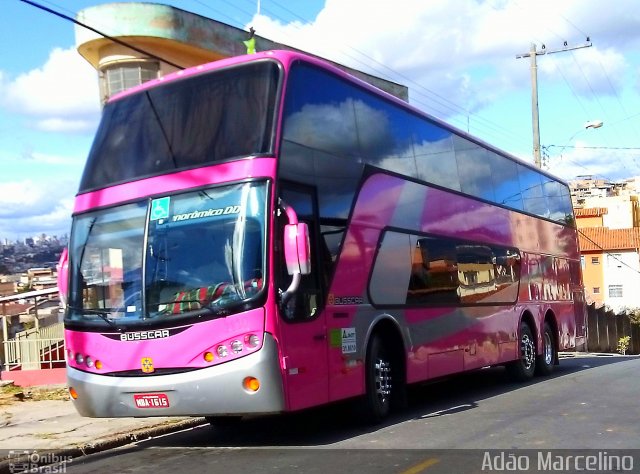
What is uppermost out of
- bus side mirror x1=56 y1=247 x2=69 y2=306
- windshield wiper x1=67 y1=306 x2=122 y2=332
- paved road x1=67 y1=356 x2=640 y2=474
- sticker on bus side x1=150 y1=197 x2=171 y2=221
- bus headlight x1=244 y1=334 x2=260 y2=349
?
sticker on bus side x1=150 y1=197 x2=171 y2=221

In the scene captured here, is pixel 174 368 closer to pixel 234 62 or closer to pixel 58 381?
pixel 234 62

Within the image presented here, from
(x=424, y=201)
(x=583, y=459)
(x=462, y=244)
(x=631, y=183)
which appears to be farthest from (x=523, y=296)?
(x=631, y=183)

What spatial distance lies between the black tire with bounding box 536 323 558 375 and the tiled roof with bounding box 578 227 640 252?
1803 inches

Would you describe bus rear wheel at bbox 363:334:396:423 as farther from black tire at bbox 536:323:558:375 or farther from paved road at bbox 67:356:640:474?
black tire at bbox 536:323:558:375

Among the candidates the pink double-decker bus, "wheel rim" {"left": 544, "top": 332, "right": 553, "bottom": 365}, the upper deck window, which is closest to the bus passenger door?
the pink double-decker bus

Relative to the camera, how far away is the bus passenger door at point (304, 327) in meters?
7.79

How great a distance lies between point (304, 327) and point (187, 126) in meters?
2.66

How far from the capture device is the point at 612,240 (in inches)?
2484

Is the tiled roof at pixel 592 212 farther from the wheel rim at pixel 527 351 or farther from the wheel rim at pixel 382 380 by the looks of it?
the wheel rim at pixel 382 380

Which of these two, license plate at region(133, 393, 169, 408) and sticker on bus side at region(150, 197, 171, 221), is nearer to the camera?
license plate at region(133, 393, 169, 408)

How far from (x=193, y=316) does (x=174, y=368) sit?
0.61 metres

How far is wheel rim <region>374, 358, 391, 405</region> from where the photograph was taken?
9680mm

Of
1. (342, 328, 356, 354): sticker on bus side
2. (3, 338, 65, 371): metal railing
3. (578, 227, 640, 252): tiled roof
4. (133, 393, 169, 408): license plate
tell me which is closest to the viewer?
(133, 393, 169, 408): license plate

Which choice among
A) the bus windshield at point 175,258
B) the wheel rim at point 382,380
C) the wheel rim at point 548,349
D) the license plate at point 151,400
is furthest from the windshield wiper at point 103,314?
the wheel rim at point 548,349
